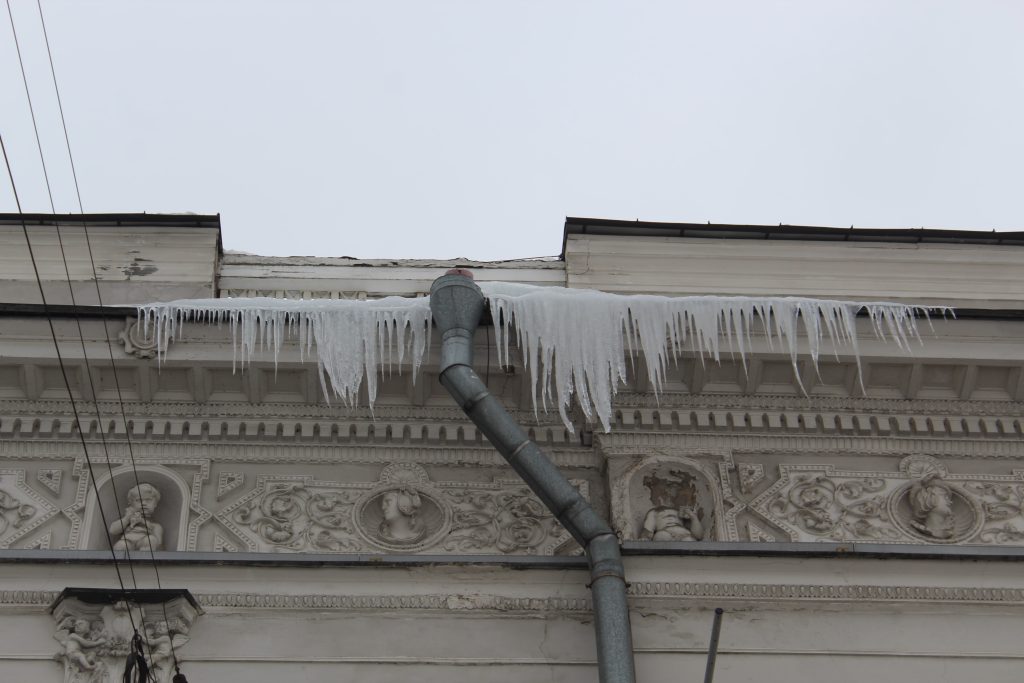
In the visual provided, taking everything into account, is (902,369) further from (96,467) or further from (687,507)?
(96,467)

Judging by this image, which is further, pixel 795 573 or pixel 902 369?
pixel 902 369

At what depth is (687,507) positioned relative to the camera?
30.3 feet

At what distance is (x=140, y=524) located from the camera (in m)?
8.98

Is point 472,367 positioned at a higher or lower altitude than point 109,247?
lower

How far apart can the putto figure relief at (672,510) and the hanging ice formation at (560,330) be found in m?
0.47

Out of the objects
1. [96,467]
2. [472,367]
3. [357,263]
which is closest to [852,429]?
[472,367]

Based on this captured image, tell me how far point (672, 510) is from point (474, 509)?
1.10 meters

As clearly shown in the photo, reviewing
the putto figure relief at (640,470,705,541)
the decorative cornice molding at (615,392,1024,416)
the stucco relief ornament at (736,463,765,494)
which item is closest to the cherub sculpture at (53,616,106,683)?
the putto figure relief at (640,470,705,541)

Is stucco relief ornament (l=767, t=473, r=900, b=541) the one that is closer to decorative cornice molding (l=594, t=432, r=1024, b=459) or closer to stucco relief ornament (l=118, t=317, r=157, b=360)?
decorative cornice molding (l=594, t=432, r=1024, b=459)

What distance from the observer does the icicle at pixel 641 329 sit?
9344 mm

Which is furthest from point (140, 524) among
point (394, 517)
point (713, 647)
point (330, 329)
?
point (713, 647)

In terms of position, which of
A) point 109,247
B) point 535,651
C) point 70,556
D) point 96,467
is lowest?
Result: point 535,651

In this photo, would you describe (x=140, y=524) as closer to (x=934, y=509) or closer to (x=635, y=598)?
(x=635, y=598)

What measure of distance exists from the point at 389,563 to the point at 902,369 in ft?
10.7
